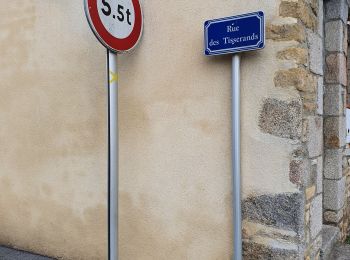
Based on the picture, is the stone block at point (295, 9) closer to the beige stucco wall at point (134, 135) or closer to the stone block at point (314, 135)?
the beige stucco wall at point (134, 135)

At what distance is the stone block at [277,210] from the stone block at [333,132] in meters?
1.03

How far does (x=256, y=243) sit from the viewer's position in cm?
248

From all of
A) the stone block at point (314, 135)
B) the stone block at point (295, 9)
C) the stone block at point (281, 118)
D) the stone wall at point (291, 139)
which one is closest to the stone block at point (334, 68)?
the stone block at point (314, 135)

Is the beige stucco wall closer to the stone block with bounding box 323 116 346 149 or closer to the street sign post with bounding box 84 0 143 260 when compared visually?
the street sign post with bounding box 84 0 143 260

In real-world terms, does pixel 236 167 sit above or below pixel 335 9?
below

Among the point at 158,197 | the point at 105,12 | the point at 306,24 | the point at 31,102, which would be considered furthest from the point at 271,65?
the point at 31,102

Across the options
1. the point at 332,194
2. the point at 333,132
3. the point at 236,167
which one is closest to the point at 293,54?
the point at 236,167

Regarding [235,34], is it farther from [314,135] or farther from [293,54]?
[314,135]

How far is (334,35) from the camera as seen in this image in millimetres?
3164

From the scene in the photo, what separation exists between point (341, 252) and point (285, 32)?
203 cm

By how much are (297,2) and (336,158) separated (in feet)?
4.99

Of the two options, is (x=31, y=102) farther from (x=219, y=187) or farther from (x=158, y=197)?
(x=219, y=187)

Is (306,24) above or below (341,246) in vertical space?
above

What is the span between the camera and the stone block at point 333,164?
3.18 m
